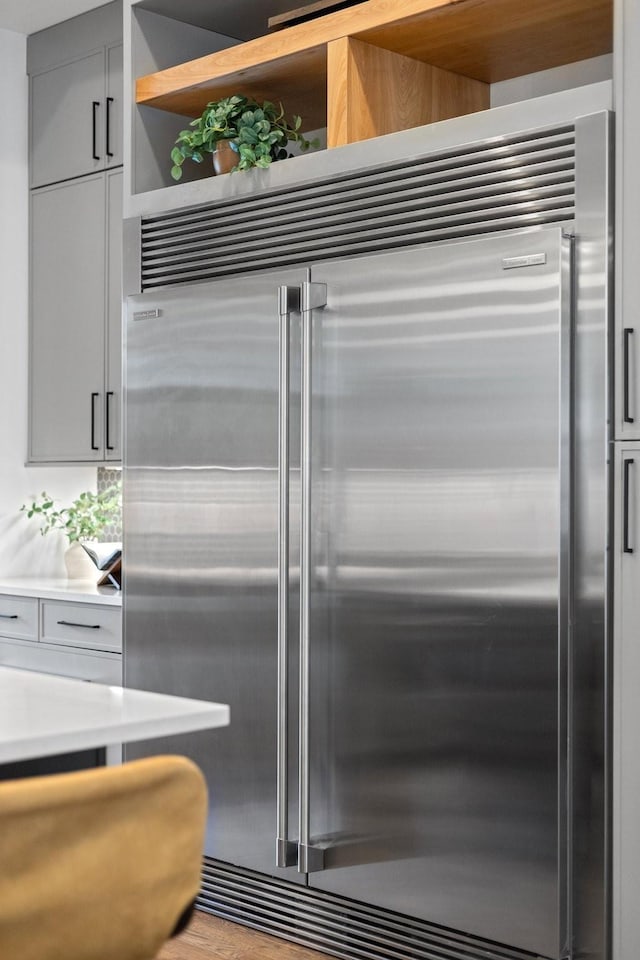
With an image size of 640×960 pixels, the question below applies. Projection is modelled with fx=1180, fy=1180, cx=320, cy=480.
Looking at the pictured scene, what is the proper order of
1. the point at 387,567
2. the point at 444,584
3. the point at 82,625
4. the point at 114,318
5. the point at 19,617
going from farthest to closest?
the point at 114,318 < the point at 19,617 < the point at 82,625 < the point at 387,567 < the point at 444,584

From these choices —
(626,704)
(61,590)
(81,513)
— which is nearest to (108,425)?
(81,513)

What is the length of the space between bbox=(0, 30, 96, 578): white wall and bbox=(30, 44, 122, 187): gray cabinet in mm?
64

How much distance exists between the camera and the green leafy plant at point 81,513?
170 inches

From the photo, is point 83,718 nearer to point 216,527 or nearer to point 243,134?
point 216,527

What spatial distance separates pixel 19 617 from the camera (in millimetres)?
3906

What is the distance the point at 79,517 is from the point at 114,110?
1.44 m

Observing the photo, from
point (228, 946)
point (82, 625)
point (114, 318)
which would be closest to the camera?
point (228, 946)

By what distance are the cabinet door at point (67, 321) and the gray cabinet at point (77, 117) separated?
7cm

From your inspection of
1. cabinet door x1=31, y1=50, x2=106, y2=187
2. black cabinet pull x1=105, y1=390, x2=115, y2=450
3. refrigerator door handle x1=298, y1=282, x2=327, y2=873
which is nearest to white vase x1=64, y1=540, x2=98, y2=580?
black cabinet pull x1=105, y1=390, x2=115, y2=450

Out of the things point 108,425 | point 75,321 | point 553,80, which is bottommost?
point 108,425

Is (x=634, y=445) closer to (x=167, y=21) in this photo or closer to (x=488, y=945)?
(x=488, y=945)

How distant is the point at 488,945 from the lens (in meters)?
2.62

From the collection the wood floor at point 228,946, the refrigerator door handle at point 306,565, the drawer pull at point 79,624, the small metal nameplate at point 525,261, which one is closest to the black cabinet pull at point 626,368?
the small metal nameplate at point 525,261

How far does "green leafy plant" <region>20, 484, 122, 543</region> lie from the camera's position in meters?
4.32
